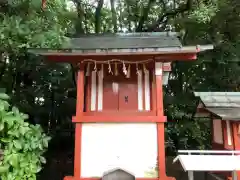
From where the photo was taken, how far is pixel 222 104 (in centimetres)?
694

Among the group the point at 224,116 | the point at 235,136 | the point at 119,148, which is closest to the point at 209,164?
the point at 224,116

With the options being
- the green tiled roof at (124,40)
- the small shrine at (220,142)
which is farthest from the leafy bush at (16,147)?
the small shrine at (220,142)

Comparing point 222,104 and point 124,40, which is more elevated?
point 124,40

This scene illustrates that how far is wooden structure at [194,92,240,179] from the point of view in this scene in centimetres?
623

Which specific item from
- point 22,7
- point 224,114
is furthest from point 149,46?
point 22,7

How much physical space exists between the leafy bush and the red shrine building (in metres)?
0.95

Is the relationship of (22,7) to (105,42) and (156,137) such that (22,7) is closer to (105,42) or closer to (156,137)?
(105,42)

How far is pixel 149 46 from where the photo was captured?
19.9 ft

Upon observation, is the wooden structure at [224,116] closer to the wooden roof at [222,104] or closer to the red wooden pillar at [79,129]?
the wooden roof at [222,104]

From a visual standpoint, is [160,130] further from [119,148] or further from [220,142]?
[220,142]

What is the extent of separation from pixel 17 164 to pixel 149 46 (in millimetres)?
4031

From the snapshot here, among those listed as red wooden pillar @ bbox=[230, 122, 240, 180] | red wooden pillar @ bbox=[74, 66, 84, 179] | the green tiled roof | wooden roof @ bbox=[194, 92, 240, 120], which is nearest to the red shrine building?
red wooden pillar @ bbox=[74, 66, 84, 179]

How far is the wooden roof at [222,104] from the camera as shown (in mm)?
6164

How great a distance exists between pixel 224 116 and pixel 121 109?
8.41ft
